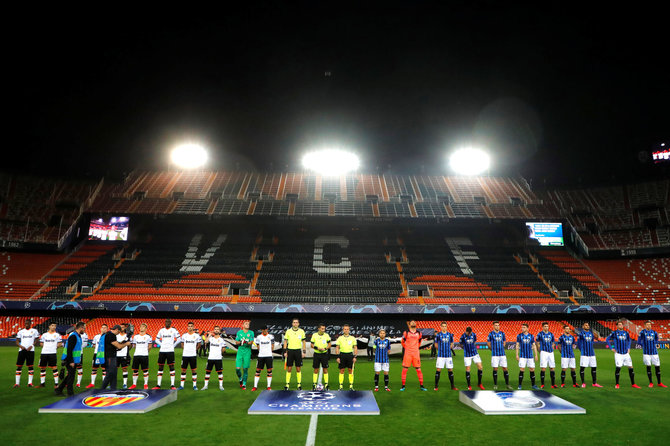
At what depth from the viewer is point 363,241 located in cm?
4066

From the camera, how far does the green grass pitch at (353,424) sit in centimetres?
755

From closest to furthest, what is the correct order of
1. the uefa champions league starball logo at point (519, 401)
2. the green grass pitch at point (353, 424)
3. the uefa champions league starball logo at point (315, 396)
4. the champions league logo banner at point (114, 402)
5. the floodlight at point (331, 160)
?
1. the green grass pitch at point (353, 424)
2. the champions league logo banner at point (114, 402)
3. the uefa champions league starball logo at point (519, 401)
4. the uefa champions league starball logo at point (315, 396)
5. the floodlight at point (331, 160)

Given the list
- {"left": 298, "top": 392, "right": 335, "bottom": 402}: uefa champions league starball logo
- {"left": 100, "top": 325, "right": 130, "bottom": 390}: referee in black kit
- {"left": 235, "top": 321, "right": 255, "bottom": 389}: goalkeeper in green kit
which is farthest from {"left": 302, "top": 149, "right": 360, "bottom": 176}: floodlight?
{"left": 298, "top": 392, "right": 335, "bottom": 402}: uefa champions league starball logo

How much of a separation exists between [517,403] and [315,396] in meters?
5.19

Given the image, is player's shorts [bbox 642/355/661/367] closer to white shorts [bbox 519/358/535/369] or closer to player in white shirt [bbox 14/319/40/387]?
white shorts [bbox 519/358/535/369]

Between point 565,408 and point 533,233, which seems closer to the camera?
point 565,408

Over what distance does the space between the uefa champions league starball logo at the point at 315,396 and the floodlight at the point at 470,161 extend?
35.0m

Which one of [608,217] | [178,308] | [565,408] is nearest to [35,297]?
[178,308]

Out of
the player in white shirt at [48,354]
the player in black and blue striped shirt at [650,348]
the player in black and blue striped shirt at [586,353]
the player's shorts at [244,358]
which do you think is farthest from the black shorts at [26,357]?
the player in black and blue striped shirt at [650,348]

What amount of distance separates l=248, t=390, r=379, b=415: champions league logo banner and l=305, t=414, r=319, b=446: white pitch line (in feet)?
1.23

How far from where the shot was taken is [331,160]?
4234 cm

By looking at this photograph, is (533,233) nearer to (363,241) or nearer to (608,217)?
(608,217)

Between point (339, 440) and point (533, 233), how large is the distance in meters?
38.1

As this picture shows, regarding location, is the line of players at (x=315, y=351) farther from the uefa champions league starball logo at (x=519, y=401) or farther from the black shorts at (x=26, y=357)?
the uefa champions league starball logo at (x=519, y=401)
